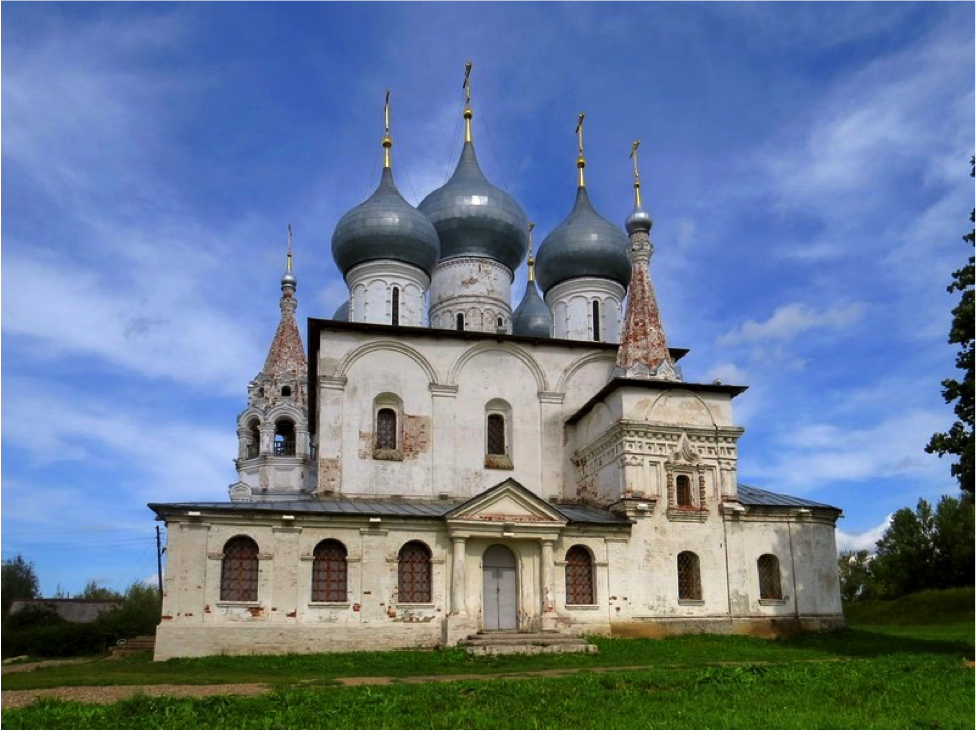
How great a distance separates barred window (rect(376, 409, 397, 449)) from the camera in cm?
2525

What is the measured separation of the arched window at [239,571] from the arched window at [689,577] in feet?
32.8

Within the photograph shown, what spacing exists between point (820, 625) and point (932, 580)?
1904 centimetres

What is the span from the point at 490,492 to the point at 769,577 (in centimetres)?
770

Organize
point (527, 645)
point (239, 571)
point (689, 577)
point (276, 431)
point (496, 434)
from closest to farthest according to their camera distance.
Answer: point (527, 645)
point (239, 571)
point (689, 577)
point (496, 434)
point (276, 431)

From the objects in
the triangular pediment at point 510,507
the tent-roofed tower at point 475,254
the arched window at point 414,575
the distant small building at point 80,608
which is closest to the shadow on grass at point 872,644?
the triangular pediment at point 510,507

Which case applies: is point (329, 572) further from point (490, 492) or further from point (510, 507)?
point (510, 507)

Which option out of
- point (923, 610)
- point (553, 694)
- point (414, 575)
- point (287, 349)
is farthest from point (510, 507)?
point (923, 610)

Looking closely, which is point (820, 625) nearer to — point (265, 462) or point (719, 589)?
point (719, 589)

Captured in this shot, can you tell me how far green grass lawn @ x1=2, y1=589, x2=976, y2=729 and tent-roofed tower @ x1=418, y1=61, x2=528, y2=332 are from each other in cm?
1352

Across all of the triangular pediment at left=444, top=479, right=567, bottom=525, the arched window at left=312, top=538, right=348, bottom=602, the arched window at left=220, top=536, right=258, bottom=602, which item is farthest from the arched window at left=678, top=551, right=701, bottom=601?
the arched window at left=220, top=536, right=258, bottom=602

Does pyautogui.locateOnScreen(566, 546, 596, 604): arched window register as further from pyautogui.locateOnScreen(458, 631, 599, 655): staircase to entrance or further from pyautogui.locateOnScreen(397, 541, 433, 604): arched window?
pyautogui.locateOnScreen(397, 541, 433, 604): arched window

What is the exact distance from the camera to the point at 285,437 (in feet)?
113

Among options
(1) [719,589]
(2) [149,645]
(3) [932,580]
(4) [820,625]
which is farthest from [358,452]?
(3) [932,580]

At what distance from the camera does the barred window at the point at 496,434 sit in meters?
26.2
